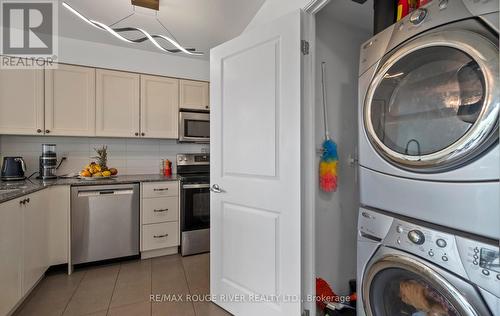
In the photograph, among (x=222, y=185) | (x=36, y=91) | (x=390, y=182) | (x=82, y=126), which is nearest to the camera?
(x=390, y=182)

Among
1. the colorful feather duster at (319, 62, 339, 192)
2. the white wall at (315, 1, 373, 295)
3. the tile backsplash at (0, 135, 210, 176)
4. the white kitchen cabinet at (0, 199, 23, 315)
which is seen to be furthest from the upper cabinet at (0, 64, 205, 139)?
the colorful feather duster at (319, 62, 339, 192)

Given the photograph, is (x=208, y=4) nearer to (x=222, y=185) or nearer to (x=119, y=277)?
(x=222, y=185)

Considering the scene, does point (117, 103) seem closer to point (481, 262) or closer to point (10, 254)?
point (10, 254)

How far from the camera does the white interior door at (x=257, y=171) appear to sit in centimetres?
142

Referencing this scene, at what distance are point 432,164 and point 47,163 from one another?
3.23 metres

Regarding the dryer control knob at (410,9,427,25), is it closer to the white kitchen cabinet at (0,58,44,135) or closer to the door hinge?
the door hinge

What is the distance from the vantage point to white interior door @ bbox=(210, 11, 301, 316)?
1425 mm

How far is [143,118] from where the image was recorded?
2990 millimetres

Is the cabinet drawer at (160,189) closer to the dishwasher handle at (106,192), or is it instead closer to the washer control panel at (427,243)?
the dishwasher handle at (106,192)

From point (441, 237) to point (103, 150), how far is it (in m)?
3.13

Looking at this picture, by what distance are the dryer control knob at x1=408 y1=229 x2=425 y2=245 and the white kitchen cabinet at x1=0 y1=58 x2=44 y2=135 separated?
324 cm

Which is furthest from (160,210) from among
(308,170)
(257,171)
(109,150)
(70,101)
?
(308,170)

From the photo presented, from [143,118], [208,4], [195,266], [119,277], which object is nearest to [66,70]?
[143,118]

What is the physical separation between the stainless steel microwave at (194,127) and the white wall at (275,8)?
1473mm
